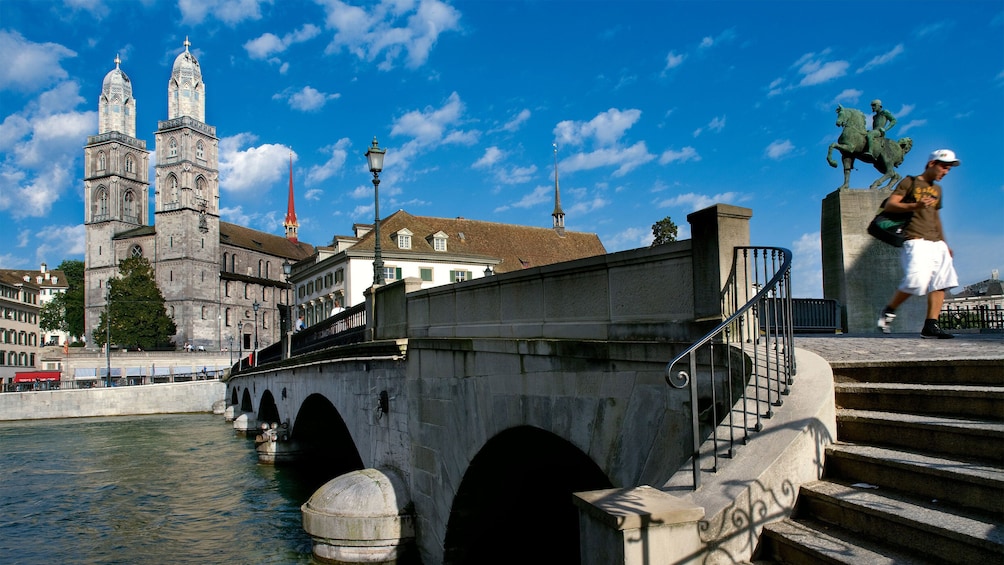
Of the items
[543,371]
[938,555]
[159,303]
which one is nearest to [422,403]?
[543,371]

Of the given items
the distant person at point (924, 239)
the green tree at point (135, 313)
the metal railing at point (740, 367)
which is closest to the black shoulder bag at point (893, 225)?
the distant person at point (924, 239)

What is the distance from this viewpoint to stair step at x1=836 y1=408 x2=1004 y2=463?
425 cm

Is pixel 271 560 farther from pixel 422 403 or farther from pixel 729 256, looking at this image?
pixel 729 256

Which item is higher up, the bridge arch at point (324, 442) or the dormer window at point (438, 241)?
the dormer window at point (438, 241)

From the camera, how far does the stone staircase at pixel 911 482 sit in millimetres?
3803

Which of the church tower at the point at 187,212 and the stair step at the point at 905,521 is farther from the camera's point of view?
the church tower at the point at 187,212

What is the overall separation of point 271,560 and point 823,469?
12.3 meters

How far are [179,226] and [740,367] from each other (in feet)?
323

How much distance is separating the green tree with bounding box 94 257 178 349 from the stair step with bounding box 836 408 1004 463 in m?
90.7

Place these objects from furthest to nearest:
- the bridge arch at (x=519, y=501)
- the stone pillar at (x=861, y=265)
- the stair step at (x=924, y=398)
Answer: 1. the stone pillar at (x=861, y=265)
2. the bridge arch at (x=519, y=501)
3. the stair step at (x=924, y=398)

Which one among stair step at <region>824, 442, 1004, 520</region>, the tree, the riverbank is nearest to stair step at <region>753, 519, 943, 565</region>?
stair step at <region>824, 442, 1004, 520</region>

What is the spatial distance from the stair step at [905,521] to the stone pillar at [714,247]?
66.9 inches

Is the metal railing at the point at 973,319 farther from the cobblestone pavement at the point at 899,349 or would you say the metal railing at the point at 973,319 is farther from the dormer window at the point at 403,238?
the dormer window at the point at 403,238

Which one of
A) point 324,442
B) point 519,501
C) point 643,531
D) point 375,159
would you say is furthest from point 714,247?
point 324,442
